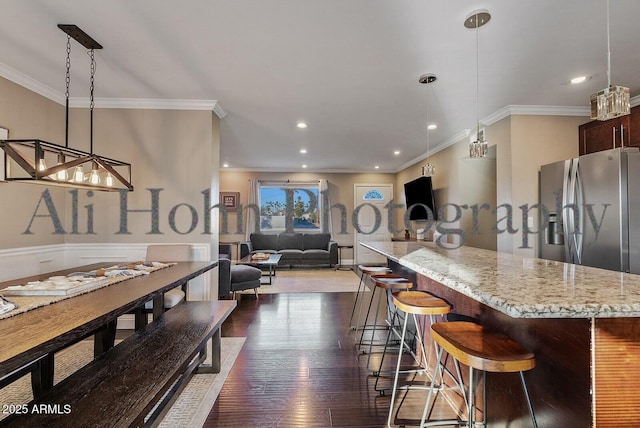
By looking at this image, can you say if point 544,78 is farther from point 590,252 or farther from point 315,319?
point 315,319

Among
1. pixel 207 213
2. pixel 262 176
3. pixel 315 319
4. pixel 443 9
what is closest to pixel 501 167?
pixel 443 9

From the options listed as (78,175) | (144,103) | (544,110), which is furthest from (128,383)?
(544,110)

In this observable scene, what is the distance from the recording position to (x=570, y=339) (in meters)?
1.18

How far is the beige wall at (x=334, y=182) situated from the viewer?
853 cm

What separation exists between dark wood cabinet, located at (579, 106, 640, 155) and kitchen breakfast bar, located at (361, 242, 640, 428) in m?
2.73

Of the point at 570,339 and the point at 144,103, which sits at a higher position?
the point at 144,103

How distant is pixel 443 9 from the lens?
1992 mm

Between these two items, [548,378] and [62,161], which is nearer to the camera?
[548,378]

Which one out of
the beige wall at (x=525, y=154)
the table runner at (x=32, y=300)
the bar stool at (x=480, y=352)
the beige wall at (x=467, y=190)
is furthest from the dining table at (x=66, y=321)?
the beige wall at (x=467, y=190)

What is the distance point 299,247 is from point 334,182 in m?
2.06

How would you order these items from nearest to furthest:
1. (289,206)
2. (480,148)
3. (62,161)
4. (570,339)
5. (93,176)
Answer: (570,339), (62,161), (93,176), (480,148), (289,206)

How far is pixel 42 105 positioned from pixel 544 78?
5.12m

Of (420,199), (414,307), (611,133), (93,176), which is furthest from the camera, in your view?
(420,199)

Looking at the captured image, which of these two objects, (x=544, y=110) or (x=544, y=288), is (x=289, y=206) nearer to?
(x=544, y=110)
